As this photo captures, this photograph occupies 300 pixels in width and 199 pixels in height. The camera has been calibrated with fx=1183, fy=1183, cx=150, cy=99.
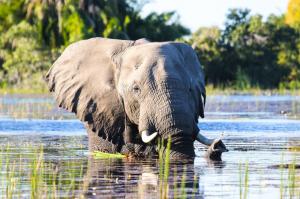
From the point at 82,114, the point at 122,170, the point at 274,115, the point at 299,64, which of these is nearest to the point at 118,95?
the point at 82,114

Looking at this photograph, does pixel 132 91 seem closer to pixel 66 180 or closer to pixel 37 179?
pixel 66 180

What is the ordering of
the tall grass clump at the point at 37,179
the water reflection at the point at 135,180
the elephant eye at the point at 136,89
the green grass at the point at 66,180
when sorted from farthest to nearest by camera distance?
the elephant eye at the point at 136,89 → the water reflection at the point at 135,180 → the tall grass clump at the point at 37,179 → the green grass at the point at 66,180

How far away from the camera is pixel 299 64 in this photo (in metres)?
52.1

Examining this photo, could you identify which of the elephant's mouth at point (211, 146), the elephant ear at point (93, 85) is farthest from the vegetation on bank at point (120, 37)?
the elephant's mouth at point (211, 146)

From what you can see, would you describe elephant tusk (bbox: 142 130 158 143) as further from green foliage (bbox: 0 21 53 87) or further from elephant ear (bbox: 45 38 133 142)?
green foliage (bbox: 0 21 53 87)

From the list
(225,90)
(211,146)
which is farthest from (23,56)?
(211,146)

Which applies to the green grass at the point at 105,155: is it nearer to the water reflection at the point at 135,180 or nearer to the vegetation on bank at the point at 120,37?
the water reflection at the point at 135,180

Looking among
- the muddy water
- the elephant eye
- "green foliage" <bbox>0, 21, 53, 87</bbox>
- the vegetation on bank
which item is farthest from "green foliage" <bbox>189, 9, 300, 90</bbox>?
the elephant eye

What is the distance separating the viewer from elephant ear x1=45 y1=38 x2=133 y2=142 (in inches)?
588

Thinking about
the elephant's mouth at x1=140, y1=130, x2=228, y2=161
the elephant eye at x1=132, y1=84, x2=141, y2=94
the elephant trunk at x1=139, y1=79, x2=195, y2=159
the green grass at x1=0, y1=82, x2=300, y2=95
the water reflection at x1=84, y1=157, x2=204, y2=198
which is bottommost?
the green grass at x1=0, y1=82, x2=300, y2=95

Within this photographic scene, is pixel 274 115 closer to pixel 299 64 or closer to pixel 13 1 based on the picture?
pixel 299 64

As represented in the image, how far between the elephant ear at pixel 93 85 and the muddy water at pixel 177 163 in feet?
1.68

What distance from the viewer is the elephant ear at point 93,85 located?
14.9 meters

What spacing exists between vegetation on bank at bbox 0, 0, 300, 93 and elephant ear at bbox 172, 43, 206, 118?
3373 centimetres
